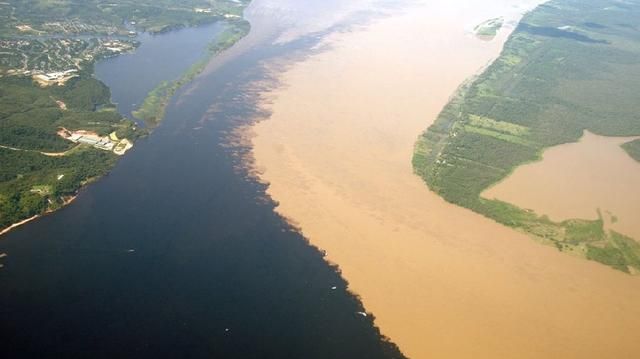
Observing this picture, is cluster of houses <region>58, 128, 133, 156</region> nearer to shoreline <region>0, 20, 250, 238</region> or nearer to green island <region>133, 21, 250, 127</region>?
shoreline <region>0, 20, 250, 238</region>

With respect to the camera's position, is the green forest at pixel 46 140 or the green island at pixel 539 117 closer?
the green forest at pixel 46 140

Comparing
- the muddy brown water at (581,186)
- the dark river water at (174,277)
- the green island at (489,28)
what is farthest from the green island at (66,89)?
the green island at (489,28)

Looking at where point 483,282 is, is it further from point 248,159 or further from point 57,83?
point 57,83

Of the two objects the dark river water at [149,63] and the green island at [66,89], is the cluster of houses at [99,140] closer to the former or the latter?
the green island at [66,89]

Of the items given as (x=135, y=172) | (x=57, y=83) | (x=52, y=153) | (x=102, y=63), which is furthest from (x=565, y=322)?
(x=102, y=63)

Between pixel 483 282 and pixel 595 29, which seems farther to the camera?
pixel 595 29

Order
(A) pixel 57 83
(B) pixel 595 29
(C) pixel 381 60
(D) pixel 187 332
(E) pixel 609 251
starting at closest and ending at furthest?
(D) pixel 187 332 < (E) pixel 609 251 < (A) pixel 57 83 < (C) pixel 381 60 < (B) pixel 595 29
